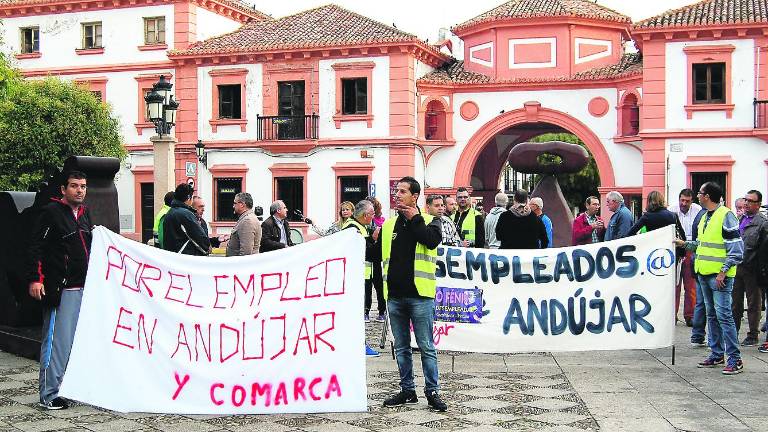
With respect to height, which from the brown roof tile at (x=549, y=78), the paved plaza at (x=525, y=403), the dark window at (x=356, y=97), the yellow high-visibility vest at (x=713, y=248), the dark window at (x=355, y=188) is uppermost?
the brown roof tile at (x=549, y=78)

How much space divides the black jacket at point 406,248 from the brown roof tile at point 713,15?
2527cm

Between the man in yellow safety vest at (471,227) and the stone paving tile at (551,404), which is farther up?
the man in yellow safety vest at (471,227)

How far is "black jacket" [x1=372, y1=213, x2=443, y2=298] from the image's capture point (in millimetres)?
8008

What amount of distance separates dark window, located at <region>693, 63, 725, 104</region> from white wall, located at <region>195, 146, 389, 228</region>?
413 inches

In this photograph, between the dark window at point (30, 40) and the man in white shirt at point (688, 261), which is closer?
the man in white shirt at point (688, 261)

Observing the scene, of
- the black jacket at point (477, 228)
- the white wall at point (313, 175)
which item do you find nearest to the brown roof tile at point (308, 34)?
the white wall at point (313, 175)

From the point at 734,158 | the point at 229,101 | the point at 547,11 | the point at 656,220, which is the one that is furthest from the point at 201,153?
the point at 656,220

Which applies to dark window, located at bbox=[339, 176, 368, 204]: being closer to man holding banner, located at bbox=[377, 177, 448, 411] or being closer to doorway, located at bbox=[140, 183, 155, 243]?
doorway, located at bbox=[140, 183, 155, 243]

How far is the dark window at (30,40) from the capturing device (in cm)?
4000

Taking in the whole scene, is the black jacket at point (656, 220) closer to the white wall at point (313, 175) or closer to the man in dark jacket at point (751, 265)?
the man in dark jacket at point (751, 265)

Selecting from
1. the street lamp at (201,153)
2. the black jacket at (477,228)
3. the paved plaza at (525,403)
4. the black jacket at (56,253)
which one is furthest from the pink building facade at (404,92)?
the black jacket at (56,253)

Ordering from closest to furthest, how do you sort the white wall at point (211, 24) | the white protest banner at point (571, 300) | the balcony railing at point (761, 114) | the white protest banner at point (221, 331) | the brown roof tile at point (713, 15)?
the white protest banner at point (221, 331)
the white protest banner at point (571, 300)
the brown roof tile at point (713, 15)
the balcony railing at point (761, 114)
the white wall at point (211, 24)

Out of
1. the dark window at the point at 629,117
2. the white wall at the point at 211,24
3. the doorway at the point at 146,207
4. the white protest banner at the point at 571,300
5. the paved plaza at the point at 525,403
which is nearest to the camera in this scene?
the paved plaza at the point at 525,403

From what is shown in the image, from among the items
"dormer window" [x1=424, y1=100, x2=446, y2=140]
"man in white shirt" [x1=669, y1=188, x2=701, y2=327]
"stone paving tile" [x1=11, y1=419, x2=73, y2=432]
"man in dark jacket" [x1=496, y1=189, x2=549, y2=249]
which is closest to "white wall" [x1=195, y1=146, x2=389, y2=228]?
"dormer window" [x1=424, y1=100, x2=446, y2=140]
